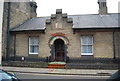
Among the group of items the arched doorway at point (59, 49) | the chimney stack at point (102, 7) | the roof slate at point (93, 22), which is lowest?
the arched doorway at point (59, 49)

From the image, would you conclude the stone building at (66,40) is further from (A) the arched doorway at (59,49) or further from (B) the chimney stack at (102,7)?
(B) the chimney stack at (102,7)

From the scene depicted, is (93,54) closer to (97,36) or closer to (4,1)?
(97,36)

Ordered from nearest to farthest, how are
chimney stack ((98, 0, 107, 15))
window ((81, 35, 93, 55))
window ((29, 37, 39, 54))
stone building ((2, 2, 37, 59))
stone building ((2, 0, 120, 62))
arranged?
stone building ((2, 0, 120, 62))
window ((81, 35, 93, 55))
window ((29, 37, 39, 54))
stone building ((2, 2, 37, 59))
chimney stack ((98, 0, 107, 15))

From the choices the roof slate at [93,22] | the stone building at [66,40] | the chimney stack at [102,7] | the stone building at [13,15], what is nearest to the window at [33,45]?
the stone building at [66,40]

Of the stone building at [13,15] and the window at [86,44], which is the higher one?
the stone building at [13,15]

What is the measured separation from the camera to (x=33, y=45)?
17109 mm

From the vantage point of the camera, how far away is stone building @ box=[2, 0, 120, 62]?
15133 mm

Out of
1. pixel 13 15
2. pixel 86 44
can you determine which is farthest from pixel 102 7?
pixel 13 15

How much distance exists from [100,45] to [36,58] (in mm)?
8385

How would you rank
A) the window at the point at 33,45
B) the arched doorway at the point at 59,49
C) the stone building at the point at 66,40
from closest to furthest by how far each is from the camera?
the stone building at the point at 66,40, the arched doorway at the point at 59,49, the window at the point at 33,45

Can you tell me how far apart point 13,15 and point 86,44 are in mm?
11704

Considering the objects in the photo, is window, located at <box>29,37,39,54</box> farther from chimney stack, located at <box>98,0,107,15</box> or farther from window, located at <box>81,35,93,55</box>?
chimney stack, located at <box>98,0,107,15</box>

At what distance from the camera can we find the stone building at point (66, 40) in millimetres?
15133

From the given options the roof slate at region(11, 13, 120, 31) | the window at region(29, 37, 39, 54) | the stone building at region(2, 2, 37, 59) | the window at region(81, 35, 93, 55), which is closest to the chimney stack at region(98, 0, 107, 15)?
the roof slate at region(11, 13, 120, 31)
